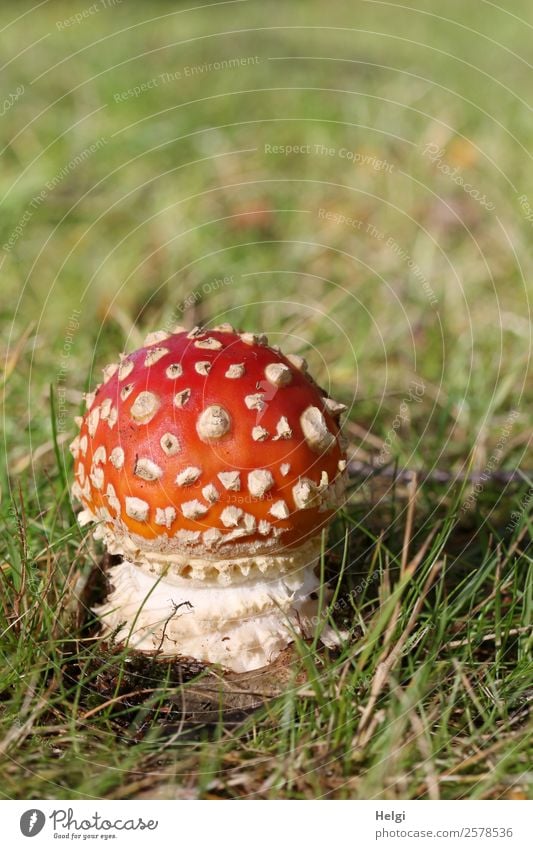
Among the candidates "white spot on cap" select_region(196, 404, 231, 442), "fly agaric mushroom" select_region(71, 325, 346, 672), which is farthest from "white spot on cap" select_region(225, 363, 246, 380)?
"white spot on cap" select_region(196, 404, 231, 442)

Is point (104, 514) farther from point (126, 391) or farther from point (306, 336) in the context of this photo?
point (306, 336)

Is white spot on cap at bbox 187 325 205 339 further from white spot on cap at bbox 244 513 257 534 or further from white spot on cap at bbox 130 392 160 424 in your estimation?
white spot on cap at bbox 244 513 257 534

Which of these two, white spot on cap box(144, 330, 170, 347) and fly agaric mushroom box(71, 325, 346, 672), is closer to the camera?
fly agaric mushroom box(71, 325, 346, 672)

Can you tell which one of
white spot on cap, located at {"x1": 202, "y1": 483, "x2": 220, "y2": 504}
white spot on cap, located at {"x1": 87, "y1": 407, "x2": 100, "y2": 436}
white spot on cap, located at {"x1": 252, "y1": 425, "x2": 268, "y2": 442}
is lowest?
white spot on cap, located at {"x1": 202, "y1": 483, "x2": 220, "y2": 504}

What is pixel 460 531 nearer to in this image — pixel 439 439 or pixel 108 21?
pixel 439 439
